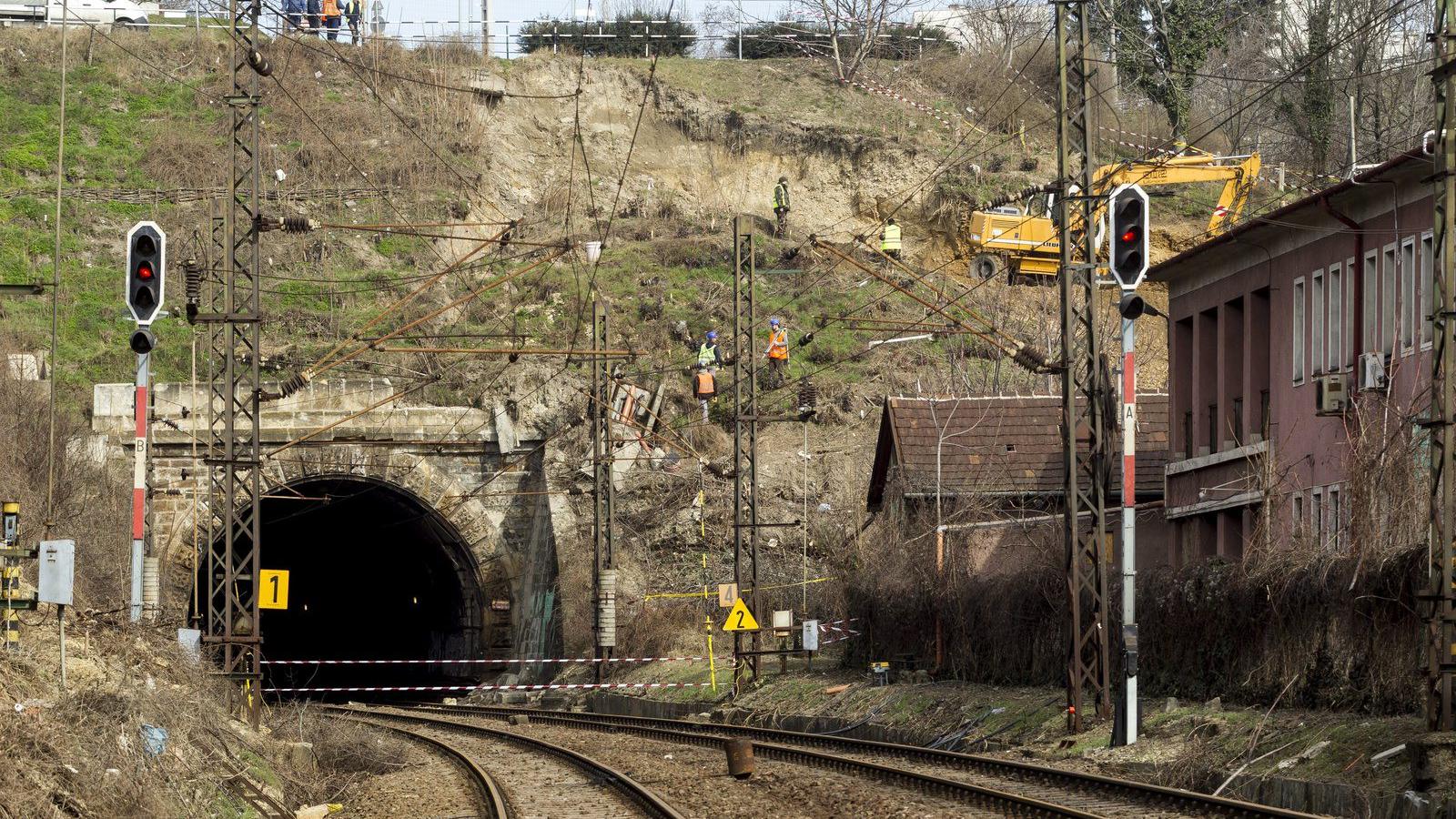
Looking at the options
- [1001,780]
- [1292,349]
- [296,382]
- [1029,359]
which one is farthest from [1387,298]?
[296,382]

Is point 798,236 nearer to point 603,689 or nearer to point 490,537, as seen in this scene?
point 490,537

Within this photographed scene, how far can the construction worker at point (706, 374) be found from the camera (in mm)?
48312

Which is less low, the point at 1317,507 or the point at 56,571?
the point at 1317,507

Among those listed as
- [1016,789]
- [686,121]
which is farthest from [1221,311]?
[686,121]

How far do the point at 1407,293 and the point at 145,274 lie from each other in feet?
51.7

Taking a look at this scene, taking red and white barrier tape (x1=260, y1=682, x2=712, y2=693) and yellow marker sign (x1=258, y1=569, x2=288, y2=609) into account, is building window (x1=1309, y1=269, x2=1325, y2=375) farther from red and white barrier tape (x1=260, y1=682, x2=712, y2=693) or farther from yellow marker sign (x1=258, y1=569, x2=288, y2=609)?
yellow marker sign (x1=258, y1=569, x2=288, y2=609)

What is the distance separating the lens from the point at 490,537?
45000 mm

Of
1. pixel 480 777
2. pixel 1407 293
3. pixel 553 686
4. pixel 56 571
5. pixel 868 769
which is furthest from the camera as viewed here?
pixel 553 686

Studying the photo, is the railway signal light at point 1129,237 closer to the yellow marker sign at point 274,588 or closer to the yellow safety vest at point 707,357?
the yellow marker sign at point 274,588

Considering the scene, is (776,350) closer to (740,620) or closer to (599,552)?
(599,552)

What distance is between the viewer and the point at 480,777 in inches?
789

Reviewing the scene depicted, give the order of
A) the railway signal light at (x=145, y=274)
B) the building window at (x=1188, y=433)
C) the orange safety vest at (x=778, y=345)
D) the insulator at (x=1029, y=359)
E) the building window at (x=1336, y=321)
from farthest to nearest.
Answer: the orange safety vest at (x=778, y=345) < the building window at (x=1188, y=433) < the building window at (x=1336, y=321) < the insulator at (x=1029, y=359) < the railway signal light at (x=145, y=274)

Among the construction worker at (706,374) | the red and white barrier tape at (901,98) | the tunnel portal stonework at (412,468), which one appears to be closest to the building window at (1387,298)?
the tunnel portal stonework at (412,468)

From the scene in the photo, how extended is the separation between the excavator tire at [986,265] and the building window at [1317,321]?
2876 centimetres
